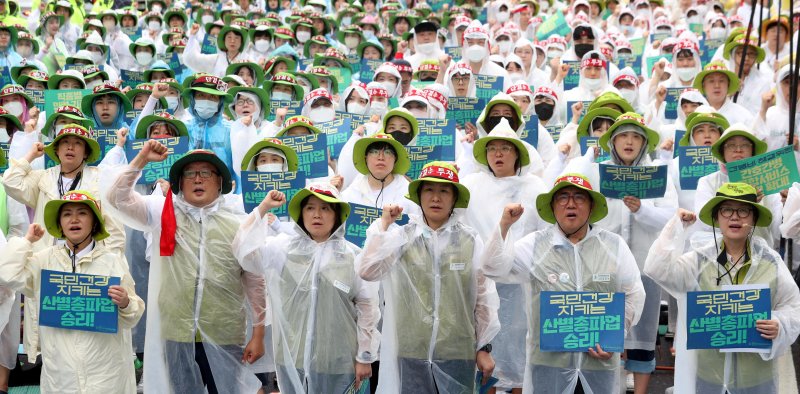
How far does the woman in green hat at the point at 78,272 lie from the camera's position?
7445 mm

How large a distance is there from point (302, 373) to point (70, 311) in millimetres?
1417

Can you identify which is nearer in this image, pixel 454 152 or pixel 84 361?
pixel 84 361

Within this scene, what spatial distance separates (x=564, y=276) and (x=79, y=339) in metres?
2.91

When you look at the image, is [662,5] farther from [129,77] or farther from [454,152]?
[454,152]

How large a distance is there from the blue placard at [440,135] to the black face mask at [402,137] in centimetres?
22

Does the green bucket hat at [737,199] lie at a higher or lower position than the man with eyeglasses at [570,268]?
higher

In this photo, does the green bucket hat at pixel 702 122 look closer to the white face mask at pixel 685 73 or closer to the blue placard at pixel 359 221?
the blue placard at pixel 359 221

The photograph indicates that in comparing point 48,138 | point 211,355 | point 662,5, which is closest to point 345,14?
point 662,5

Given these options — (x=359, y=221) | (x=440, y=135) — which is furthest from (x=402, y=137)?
(x=359, y=221)

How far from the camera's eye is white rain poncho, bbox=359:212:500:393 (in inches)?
296

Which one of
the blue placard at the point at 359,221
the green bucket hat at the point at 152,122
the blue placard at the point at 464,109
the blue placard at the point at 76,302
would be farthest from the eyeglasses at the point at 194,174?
the blue placard at the point at 464,109

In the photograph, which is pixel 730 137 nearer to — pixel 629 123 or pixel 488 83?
pixel 629 123

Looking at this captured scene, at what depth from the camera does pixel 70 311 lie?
24.3 feet

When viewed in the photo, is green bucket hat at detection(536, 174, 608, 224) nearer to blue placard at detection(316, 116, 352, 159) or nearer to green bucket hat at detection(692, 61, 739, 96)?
blue placard at detection(316, 116, 352, 159)
